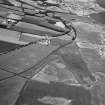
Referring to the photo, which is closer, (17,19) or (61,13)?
(17,19)

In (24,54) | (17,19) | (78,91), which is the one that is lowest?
(78,91)

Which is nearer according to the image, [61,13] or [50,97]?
[50,97]

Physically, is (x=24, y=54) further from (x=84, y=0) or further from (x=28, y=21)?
(x=84, y=0)

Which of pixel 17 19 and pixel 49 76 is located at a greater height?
pixel 17 19

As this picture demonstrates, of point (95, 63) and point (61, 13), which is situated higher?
point (61, 13)

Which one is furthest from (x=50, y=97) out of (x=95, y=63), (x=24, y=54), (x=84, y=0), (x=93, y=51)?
(x=84, y=0)

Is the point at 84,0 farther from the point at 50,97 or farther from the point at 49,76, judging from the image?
the point at 50,97

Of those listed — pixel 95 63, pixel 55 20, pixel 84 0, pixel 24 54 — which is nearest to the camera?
pixel 24 54

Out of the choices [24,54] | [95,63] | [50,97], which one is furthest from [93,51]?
[50,97]

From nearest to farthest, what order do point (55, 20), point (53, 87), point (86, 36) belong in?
1. point (53, 87)
2. point (86, 36)
3. point (55, 20)
